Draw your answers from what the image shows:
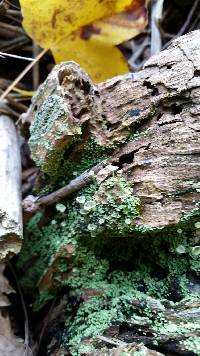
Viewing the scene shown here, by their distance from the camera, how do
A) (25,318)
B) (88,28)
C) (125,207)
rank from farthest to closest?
1. (88,28)
2. (25,318)
3. (125,207)

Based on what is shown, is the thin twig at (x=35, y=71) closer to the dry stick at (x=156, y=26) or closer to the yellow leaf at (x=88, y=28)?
the yellow leaf at (x=88, y=28)

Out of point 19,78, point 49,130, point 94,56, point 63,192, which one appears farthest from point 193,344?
point 19,78

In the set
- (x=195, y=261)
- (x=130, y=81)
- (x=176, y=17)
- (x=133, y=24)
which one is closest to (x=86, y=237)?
(x=195, y=261)

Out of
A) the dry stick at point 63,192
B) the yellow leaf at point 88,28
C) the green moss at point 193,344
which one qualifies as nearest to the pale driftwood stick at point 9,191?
the dry stick at point 63,192

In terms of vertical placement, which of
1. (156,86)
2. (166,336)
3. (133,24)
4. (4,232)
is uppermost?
(133,24)

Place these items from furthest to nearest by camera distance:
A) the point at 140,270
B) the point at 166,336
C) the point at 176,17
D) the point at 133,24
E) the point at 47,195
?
the point at 176,17, the point at 133,24, the point at 47,195, the point at 140,270, the point at 166,336

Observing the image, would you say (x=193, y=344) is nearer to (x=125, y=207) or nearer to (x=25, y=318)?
(x=125, y=207)

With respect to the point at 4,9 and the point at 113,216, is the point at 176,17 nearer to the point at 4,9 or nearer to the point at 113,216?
the point at 4,9
